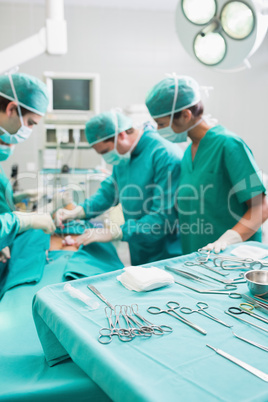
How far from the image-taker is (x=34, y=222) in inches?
75.5

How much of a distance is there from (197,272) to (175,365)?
1.89ft

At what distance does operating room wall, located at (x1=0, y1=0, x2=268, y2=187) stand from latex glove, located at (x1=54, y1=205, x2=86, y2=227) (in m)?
1.88

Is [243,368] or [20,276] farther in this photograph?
[20,276]

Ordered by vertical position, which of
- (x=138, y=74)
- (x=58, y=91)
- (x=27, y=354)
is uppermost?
(x=138, y=74)

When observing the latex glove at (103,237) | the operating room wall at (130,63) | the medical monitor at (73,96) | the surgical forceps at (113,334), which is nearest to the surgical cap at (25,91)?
the latex glove at (103,237)

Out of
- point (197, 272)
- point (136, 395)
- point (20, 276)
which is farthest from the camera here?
point (20, 276)

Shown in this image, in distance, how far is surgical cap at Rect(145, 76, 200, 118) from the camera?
184cm

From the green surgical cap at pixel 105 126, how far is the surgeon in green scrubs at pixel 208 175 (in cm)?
30

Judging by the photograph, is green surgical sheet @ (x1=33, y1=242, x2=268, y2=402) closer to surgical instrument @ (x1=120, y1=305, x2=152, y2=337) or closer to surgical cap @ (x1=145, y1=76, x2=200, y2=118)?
surgical instrument @ (x1=120, y1=305, x2=152, y2=337)

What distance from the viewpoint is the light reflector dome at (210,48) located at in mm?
1250

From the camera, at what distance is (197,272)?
1.33m

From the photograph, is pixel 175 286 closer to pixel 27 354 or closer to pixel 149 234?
pixel 27 354

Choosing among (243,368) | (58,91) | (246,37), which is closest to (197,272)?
(243,368)

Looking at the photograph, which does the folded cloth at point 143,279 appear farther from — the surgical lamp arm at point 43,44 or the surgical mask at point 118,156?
the surgical mask at point 118,156
